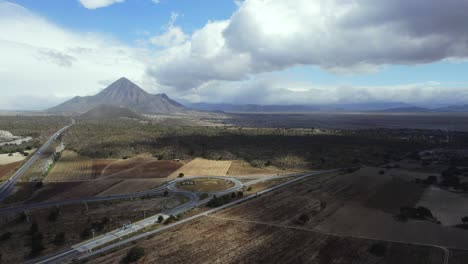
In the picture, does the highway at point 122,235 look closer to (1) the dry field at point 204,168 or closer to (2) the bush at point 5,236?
(2) the bush at point 5,236

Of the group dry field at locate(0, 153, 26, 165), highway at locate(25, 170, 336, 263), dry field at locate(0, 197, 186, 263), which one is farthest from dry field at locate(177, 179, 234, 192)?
dry field at locate(0, 153, 26, 165)

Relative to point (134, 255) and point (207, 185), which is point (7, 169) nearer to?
point (207, 185)

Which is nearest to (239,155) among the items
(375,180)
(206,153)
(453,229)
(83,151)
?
(206,153)

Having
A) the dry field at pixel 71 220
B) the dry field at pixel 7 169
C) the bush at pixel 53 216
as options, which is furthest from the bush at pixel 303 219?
the dry field at pixel 7 169

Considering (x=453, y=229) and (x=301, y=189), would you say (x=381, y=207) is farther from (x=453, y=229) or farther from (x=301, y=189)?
(x=301, y=189)

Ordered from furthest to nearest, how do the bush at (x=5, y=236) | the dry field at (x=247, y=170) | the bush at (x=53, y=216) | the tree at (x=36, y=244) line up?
the dry field at (x=247, y=170), the bush at (x=53, y=216), the bush at (x=5, y=236), the tree at (x=36, y=244)

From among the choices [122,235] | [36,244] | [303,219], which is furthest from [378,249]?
[36,244]
